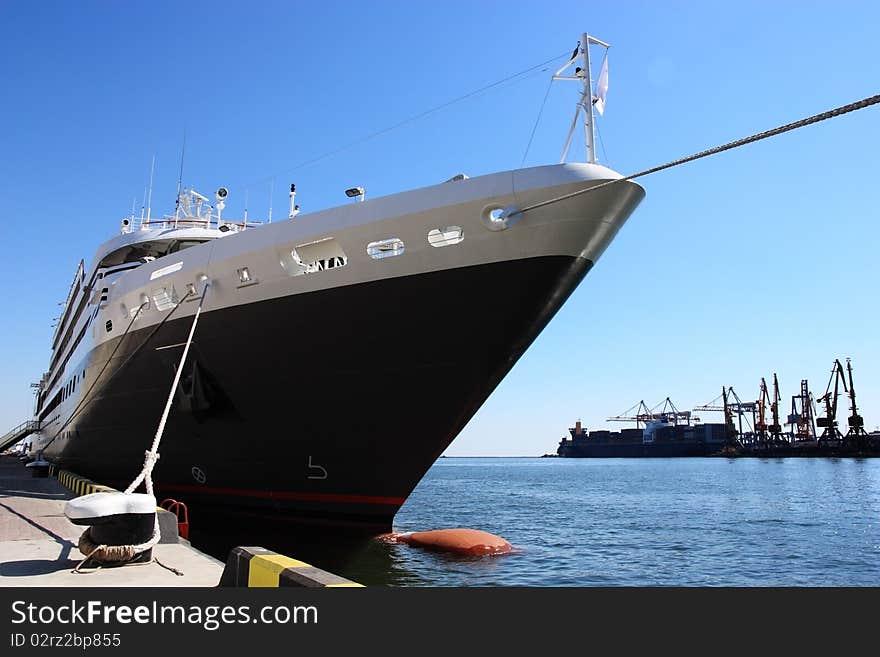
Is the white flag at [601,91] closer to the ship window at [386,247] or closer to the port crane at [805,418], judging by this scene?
the ship window at [386,247]

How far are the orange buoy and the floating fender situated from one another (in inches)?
295

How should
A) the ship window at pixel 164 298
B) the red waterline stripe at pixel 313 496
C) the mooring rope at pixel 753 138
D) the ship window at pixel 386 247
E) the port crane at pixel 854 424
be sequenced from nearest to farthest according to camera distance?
1. the mooring rope at pixel 753 138
2. the ship window at pixel 386 247
3. the red waterline stripe at pixel 313 496
4. the ship window at pixel 164 298
5. the port crane at pixel 854 424

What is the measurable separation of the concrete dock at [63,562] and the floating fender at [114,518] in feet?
0.86

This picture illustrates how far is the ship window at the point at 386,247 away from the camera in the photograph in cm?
976

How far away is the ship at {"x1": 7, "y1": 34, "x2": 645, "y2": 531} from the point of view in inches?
359

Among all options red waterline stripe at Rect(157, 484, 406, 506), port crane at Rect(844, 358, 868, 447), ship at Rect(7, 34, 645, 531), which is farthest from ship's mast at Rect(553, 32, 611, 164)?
port crane at Rect(844, 358, 868, 447)

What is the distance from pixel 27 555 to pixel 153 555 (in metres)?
1.49

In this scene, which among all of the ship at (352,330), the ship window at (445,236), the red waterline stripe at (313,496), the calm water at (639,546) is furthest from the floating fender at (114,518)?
the ship window at (445,236)

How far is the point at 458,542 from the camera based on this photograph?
1333cm

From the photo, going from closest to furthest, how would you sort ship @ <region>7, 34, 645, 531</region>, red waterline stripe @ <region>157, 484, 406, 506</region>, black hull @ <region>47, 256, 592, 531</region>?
→ ship @ <region>7, 34, 645, 531</region> < black hull @ <region>47, 256, 592, 531</region> < red waterline stripe @ <region>157, 484, 406, 506</region>

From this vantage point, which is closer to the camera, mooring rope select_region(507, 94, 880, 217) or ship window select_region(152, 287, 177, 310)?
mooring rope select_region(507, 94, 880, 217)

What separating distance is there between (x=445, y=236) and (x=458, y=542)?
7121 millimetres

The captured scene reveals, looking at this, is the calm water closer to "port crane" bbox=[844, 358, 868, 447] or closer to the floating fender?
the floating fender
